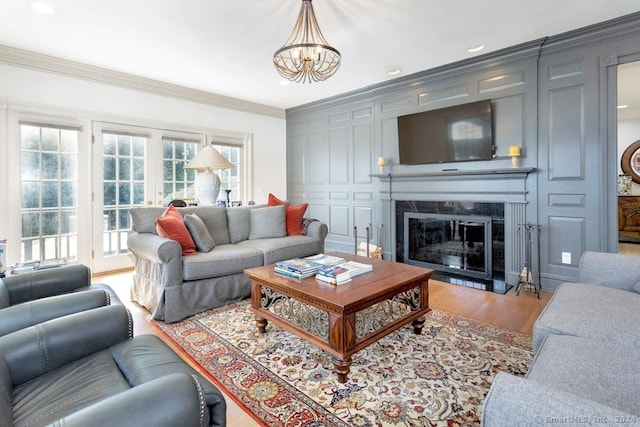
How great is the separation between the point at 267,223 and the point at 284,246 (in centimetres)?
51

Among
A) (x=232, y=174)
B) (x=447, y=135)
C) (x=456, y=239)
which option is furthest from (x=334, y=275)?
(x=232, y=174)

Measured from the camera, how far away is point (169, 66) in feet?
12.9

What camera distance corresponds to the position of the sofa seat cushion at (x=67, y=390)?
37.4 inches

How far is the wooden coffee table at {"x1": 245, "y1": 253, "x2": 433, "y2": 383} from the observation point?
1794mm

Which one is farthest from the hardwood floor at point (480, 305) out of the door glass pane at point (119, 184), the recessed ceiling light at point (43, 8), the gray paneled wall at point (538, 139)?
the recessed ceiling light at point (43, 8)

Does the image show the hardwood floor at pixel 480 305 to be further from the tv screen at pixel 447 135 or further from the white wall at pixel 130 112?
the white wall at pixel 130 112

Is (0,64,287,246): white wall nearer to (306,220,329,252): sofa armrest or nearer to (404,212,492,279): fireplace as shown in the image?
(306,220,329,252): sofa armrest

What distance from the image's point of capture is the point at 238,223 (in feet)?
12.4

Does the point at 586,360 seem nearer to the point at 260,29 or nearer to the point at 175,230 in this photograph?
the point at 175,230

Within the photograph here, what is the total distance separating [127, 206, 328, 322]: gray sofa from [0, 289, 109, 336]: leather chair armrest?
106cm

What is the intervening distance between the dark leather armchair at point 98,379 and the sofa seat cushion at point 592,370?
1062mm

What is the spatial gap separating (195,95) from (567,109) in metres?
4.57

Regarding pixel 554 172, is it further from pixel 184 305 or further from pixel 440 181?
pixel 184 305

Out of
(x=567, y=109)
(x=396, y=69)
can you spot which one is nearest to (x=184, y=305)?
(x=396, y=69)
